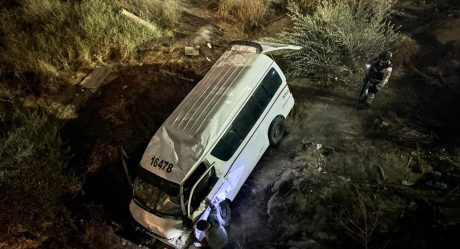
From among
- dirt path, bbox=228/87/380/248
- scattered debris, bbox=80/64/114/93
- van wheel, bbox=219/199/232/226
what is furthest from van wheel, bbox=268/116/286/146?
scattered debris, bbox=80/64/114/93

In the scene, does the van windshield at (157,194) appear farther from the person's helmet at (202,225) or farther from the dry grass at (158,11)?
the dry grass at (158,11)

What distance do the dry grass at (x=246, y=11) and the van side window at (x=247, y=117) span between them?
3.86 m

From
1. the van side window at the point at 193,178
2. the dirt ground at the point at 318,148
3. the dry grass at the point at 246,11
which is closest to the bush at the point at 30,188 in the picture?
the dirt ground at the point at 318,148

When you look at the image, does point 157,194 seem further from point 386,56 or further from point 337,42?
point 337,42

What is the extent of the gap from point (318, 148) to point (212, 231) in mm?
3145

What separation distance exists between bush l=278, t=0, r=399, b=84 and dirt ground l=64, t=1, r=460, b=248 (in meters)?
0.57

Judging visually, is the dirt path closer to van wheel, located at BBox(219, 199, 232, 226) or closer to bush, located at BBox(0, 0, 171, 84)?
van wheel, located at BBox(219, 199, 232, 226)

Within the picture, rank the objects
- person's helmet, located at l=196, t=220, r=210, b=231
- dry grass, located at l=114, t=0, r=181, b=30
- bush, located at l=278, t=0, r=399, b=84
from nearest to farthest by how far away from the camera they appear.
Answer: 1. person's helmet, located at l=196, t=220, r=210, b=231
2. bush, located at l=278, t=0, r=399, b=84
3. dry grass, located at l=114, t=0, r=181, b=30

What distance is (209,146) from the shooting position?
6598 mm

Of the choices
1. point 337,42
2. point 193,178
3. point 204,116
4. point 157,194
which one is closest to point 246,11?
point 337,42

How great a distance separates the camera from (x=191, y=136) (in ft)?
22.0

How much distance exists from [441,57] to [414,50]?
0.66 m

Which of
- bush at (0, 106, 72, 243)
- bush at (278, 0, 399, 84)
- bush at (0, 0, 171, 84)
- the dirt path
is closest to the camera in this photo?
bush at (0, 106, 72, 243)

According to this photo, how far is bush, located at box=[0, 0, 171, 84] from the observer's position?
9.79 metres
